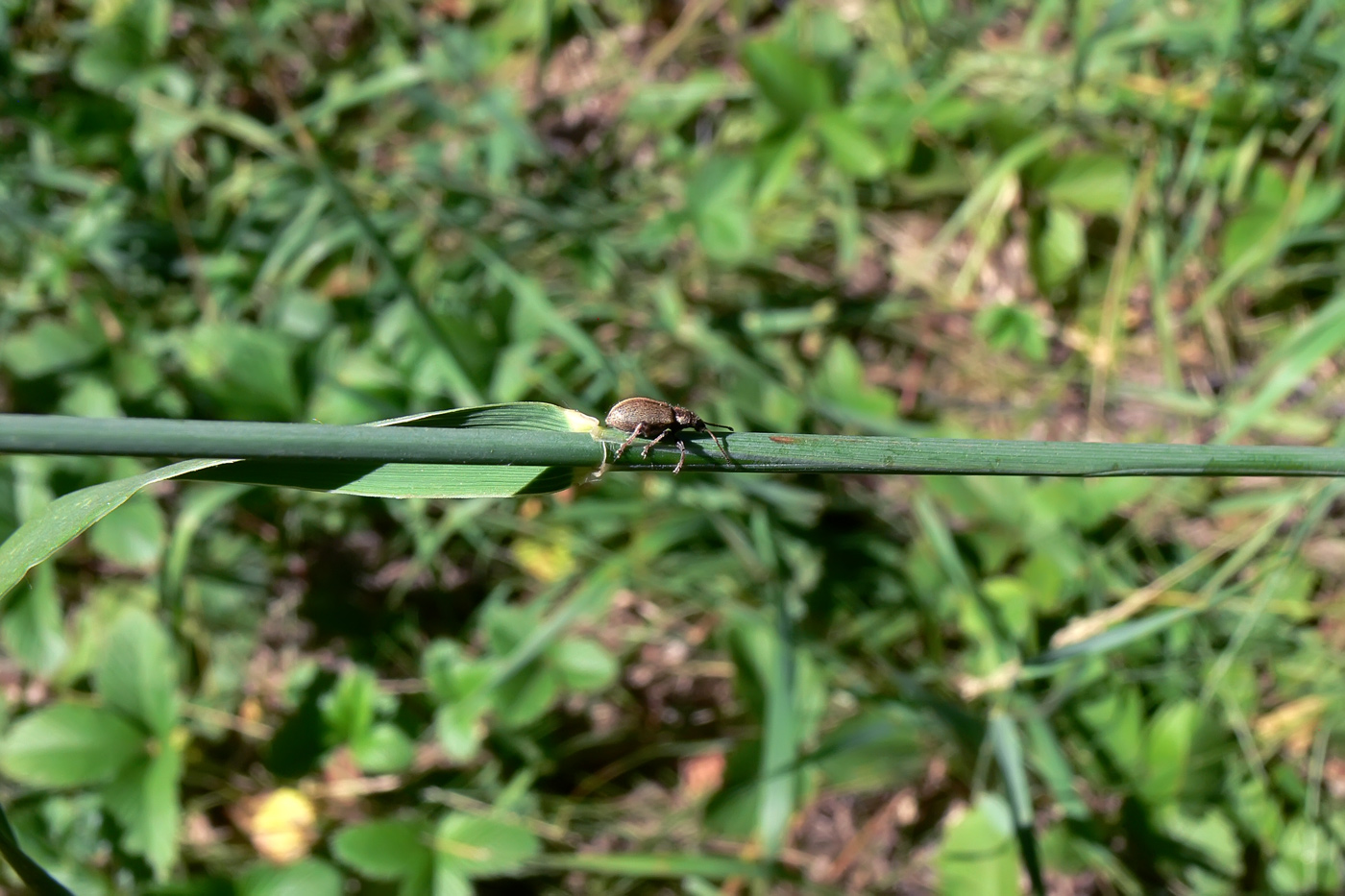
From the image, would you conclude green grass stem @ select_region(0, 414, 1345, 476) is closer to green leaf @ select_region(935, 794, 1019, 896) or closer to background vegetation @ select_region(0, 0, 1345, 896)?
background vegetation @ select_region(0, 0, 1345, 896)

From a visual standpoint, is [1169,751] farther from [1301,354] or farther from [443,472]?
[443,472]

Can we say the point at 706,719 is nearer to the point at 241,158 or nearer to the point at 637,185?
the point at 637,185

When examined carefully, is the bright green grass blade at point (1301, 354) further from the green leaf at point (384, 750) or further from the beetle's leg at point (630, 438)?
the green leaf at point (384, 750)

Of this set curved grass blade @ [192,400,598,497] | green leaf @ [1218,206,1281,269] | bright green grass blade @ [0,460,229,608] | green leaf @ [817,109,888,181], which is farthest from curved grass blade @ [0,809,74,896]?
green leaf @ [1218,206,1281,269]

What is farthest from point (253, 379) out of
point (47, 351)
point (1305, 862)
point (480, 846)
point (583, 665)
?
point (1305, 862)

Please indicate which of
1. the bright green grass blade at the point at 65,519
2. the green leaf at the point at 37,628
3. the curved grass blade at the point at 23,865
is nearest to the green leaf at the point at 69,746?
the green leaf at the point at 37,628
